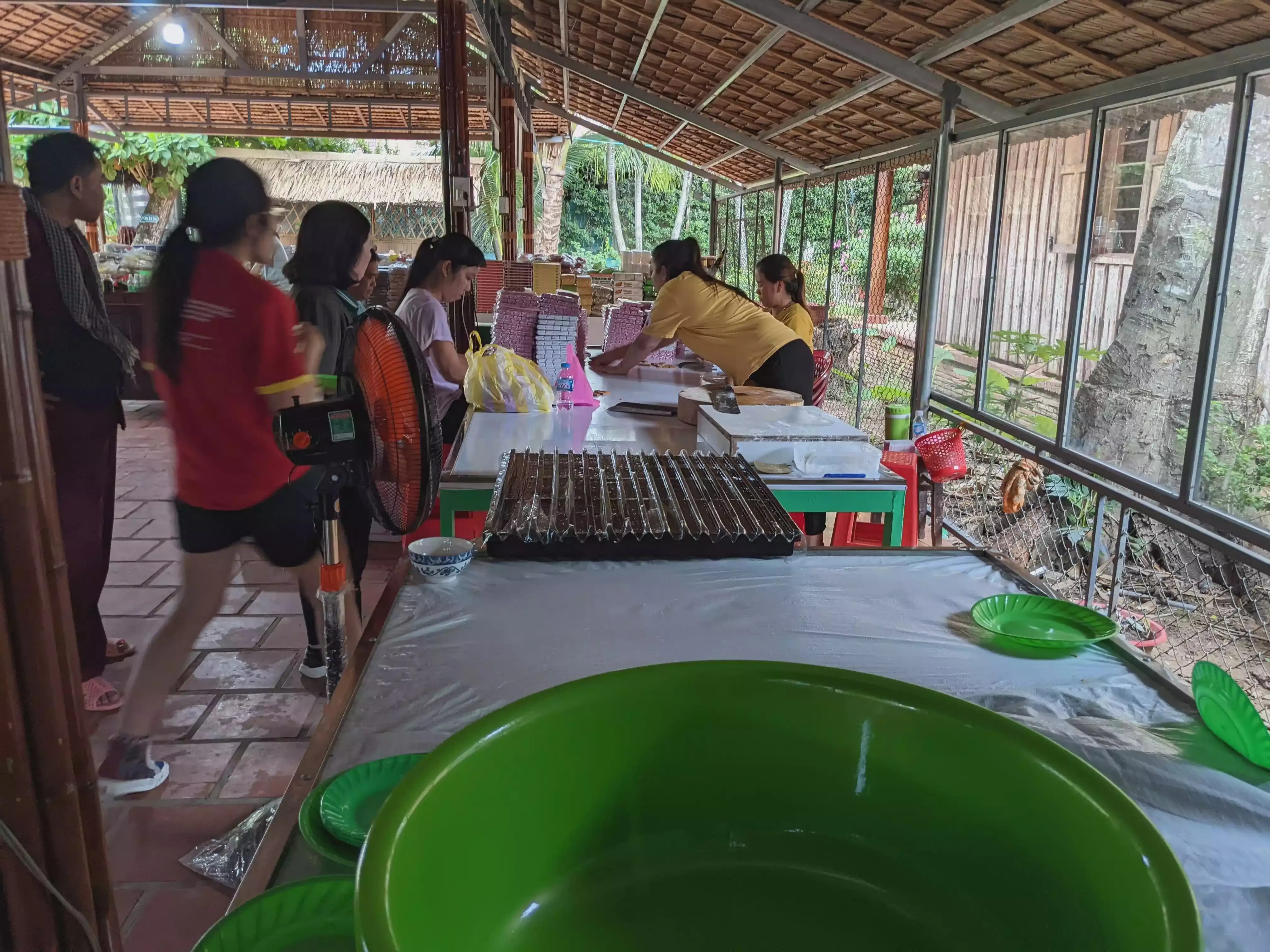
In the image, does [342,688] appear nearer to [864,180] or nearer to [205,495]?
[205,495]

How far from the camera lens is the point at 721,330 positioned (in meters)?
4.30

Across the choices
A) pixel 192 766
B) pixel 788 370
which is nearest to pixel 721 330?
pixel 788 370

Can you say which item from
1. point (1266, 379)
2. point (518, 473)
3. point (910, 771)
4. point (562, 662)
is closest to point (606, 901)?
point (910, 771)

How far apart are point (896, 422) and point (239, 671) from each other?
320 centimetres

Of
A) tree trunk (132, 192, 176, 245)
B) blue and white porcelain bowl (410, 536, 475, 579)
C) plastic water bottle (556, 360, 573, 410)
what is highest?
tree trunk (132, 192, 176, 245)

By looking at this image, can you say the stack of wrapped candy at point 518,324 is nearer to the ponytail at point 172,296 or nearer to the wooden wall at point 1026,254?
the ponytail at point 172,296

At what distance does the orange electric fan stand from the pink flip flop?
5.62ft

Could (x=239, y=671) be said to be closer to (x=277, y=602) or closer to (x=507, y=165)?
(x=277, y=602)

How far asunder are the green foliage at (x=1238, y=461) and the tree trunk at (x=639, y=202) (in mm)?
19611

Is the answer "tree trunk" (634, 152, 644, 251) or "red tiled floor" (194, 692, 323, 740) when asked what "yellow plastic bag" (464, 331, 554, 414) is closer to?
"red tiled floor" (194, 692, 323, 740)

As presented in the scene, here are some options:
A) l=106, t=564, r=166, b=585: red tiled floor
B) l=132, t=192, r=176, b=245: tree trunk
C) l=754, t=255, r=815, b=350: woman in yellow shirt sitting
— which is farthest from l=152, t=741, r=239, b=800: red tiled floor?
l=132, t=192, r=176, b=245: tree trunk

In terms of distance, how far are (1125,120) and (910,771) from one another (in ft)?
11.6

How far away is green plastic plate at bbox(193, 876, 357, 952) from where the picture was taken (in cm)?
66

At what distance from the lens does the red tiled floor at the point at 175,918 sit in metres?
1.80
